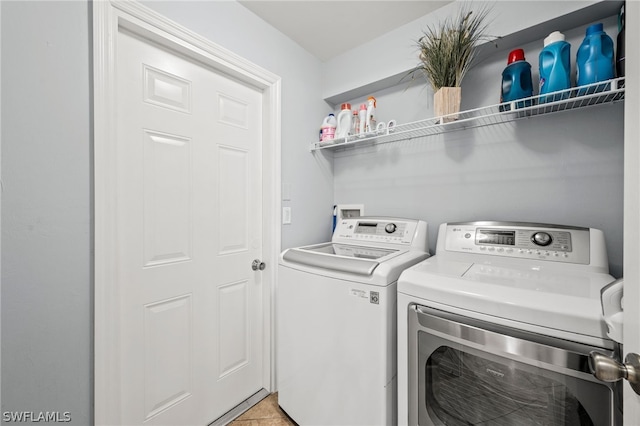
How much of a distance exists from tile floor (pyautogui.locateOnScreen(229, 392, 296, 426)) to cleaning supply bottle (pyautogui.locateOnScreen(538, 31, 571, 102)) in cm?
212

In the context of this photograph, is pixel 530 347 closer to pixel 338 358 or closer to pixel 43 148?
pixel 338 358

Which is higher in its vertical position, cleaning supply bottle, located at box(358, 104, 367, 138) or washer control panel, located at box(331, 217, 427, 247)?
cleaning supply bottle, located at box(358, 104, 367, 138)

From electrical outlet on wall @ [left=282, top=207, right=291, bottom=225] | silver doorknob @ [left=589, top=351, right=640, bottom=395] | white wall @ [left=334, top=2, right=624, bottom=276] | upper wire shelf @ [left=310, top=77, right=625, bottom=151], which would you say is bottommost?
silver doorknob @ [left=589, top=351, right=640, bottom=395]

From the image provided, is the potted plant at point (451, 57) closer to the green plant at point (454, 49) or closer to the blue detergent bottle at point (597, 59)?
the green plant at point (454, 49)

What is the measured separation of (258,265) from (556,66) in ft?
6.03

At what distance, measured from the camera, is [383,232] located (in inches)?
64.5

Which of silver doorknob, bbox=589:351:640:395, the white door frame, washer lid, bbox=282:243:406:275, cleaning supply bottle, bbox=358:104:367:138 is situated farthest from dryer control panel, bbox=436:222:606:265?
the white door frame

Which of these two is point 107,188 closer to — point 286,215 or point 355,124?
point 286,215

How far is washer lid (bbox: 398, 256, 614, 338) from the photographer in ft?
Result: 2.36

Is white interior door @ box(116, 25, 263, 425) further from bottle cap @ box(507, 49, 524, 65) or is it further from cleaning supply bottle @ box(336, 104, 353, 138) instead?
bottle cap @ box(507, 49, 524, 65)

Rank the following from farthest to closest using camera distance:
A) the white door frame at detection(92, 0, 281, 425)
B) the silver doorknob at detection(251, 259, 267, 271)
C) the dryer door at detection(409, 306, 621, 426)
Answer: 1. the silver doorknob at detection(251, 259, 267, 271)
2. the white door frame at detection(92, 0, 281, 425)
3. the dryer door at detection(409, 306, 621, 426)

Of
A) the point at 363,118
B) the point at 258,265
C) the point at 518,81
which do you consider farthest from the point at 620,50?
the point at 258,265

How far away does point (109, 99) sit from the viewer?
104cm

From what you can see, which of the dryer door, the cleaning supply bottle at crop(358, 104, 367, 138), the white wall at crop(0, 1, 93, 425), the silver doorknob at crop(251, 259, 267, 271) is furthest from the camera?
the cleaning supply bottle at crop(358, 104, 367, 138)
